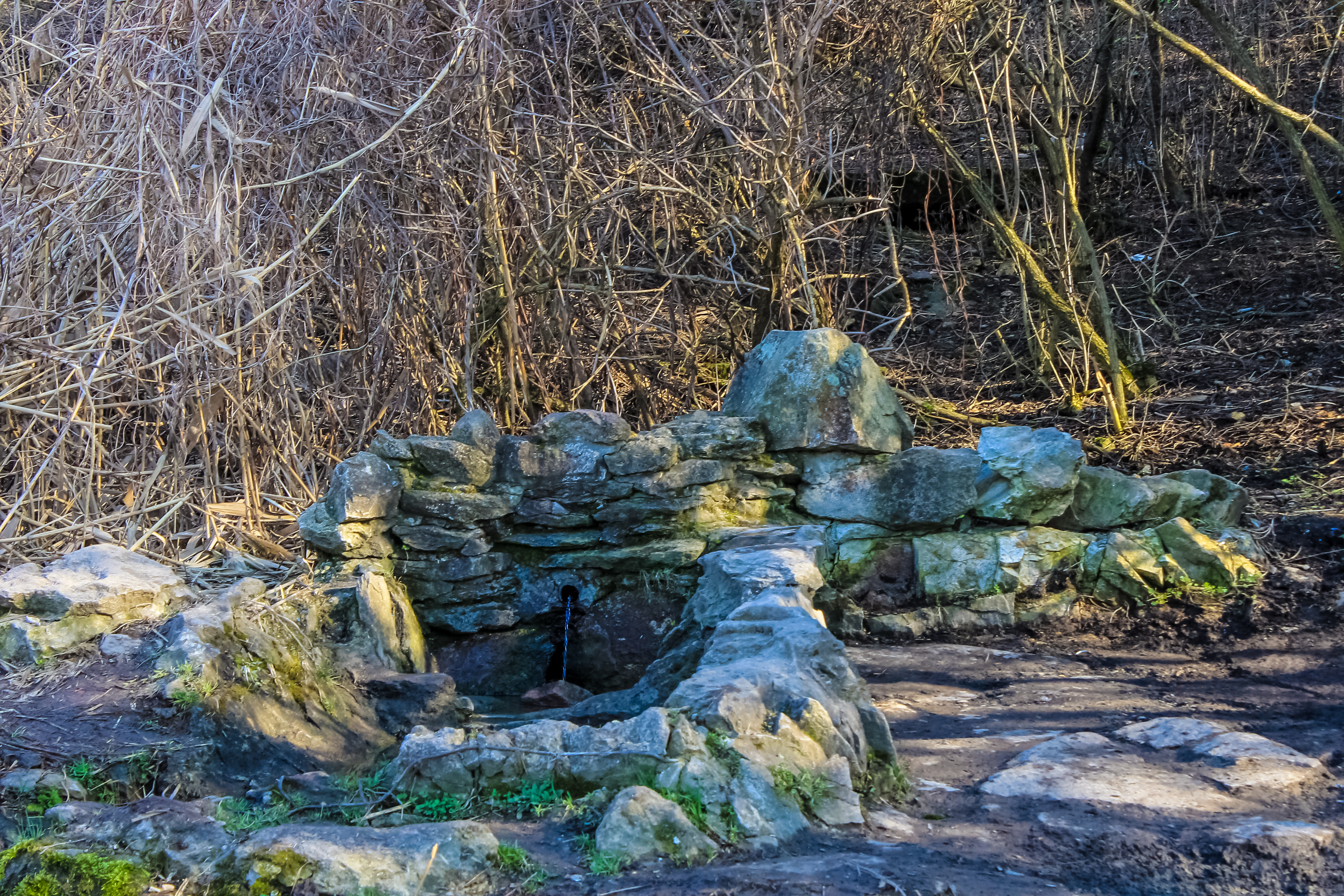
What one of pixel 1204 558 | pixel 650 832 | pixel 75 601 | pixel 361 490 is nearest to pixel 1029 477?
pixel 1204 558

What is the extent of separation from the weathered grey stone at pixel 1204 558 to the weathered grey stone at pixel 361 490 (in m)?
3.74

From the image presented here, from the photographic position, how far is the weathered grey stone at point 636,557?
17.0 feet

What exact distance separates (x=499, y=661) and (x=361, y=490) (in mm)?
1087

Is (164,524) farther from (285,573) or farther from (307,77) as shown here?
(307,77)

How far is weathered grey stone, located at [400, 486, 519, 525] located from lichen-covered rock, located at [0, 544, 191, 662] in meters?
1.02

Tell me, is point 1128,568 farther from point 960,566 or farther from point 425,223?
point 425,223

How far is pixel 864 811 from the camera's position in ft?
10.4

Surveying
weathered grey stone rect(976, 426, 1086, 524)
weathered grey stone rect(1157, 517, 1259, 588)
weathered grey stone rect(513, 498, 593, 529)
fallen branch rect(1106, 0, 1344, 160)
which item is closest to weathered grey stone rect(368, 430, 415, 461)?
weathered grey stone rect(513, 498, 593, 529)

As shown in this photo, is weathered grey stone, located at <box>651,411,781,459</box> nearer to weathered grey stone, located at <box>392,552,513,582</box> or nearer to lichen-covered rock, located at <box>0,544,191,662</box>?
weathered grey stone, located at <box>392,552,513,582</box>

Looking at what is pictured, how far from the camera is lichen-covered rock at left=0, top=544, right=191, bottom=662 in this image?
390 cm

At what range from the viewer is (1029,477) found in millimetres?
5457

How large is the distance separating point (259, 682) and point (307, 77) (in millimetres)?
3639

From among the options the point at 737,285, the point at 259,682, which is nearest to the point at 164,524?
the point at 259,682

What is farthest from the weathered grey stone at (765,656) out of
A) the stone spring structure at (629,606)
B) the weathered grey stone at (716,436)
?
the weathered grey stone at (716,436)
